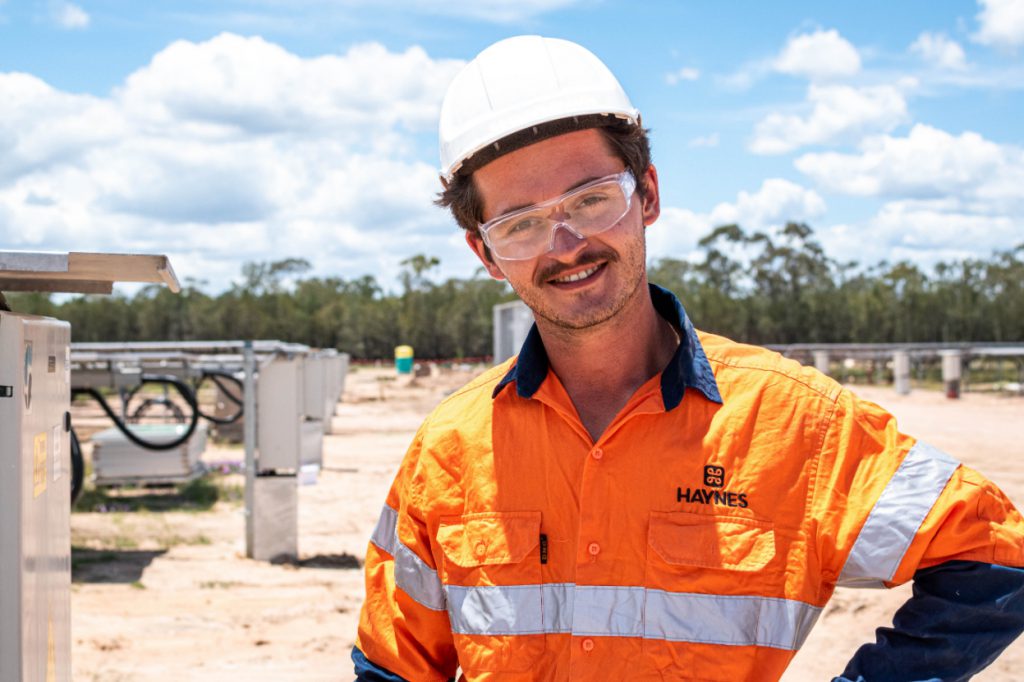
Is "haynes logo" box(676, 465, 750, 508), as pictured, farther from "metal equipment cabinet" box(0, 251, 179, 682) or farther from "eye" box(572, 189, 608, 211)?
"metal equipment cabinet" box(0, 251, 179, 682)

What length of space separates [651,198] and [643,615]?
0.92 metres

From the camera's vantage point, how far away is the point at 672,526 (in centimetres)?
193

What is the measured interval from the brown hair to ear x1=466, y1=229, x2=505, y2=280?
0.06ft

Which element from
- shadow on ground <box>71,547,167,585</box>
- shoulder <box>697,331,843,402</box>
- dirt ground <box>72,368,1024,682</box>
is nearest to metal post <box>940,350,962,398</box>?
dirt ground <box>72,368,1024,682</box>

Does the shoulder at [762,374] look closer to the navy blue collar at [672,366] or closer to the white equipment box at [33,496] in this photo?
the navy blue collar at [672,366]

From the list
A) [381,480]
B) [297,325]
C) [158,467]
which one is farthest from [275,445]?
[297,325]

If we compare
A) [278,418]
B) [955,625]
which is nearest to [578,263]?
[955,625]

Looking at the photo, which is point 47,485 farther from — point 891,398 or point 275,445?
point 891,398

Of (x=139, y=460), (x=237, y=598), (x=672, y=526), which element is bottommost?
(x=237, y=598)

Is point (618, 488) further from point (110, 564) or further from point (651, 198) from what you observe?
point (110, 564)

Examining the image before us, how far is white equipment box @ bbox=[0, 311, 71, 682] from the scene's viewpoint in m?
2.59

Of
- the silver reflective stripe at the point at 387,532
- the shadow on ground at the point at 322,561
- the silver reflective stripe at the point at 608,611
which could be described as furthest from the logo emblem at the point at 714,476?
the shadow on ground at the point at 322,561

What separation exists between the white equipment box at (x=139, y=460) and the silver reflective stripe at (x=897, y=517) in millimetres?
10901

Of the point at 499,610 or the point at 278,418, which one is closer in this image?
the point at 499,610
